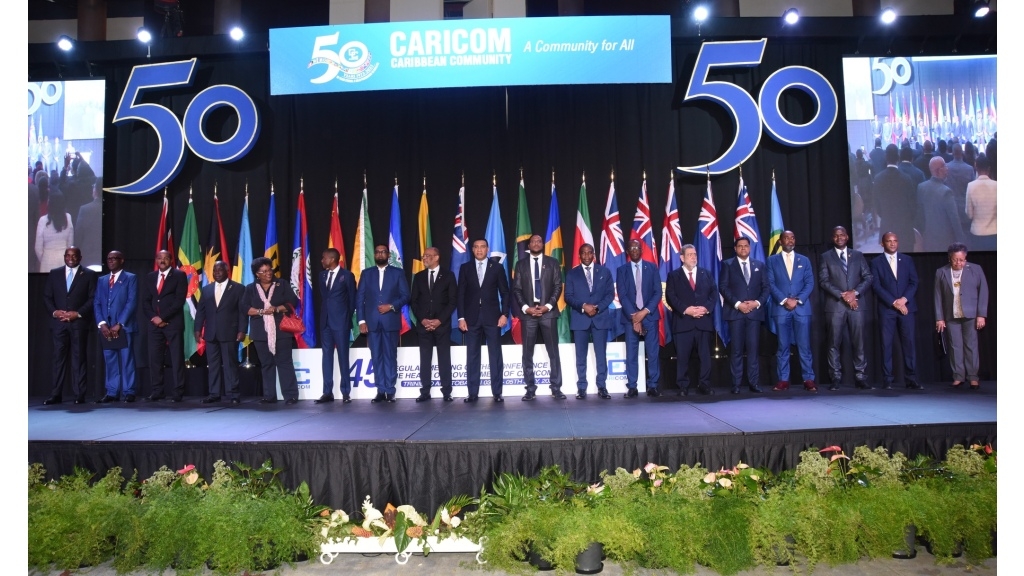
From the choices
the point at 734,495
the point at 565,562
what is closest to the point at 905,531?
the point at 734,495

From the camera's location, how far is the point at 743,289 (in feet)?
18.7

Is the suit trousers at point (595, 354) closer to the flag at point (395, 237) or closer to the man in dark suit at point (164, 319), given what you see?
the flag at point (395, 237)

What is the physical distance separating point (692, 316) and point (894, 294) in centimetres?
214

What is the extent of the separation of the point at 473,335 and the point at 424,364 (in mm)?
539

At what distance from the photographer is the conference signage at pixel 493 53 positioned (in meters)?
5.74

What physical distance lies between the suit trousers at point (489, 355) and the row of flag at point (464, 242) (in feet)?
1.78

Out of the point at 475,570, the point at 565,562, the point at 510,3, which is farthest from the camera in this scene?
the point at 510,3

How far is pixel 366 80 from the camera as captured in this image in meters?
5.83

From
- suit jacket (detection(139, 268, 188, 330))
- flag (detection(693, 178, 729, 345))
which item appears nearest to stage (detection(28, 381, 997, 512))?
suit jacket (detection(139, 268, 188, 330))

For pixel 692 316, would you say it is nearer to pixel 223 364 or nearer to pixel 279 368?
pixel 279 368

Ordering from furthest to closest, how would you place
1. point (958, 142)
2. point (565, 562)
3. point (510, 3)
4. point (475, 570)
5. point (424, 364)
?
point (510, 3) → point (958, 142) → point (424, 364) → point (475, 570) → point (565, 562)

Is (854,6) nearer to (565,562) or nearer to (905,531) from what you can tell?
(905,531)

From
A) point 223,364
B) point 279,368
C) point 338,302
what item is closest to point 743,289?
point 338,302

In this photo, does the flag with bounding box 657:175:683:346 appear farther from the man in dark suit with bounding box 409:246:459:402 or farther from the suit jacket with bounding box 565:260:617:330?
the man in dark suit with bounding box 409:246:459:402
